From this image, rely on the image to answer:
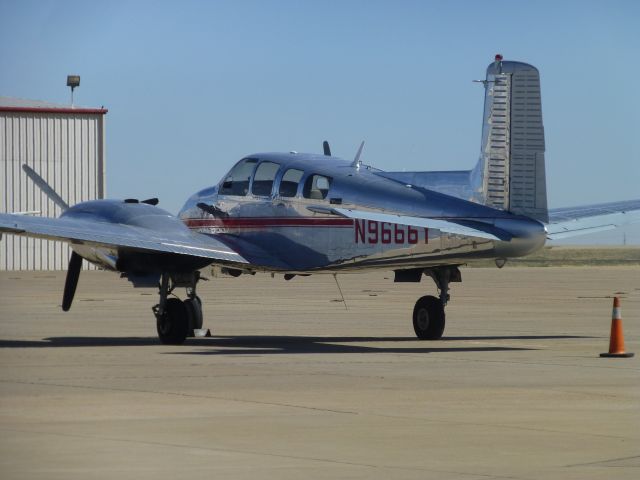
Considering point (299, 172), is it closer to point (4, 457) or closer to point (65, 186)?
point (4, 457)

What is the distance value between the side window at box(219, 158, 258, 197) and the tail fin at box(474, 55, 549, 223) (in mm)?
4256

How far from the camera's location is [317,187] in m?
22.3

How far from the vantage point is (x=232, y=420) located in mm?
13133

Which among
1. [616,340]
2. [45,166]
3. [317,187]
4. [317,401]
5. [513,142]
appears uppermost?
[45,166]

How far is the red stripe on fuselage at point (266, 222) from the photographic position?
21.8 metres

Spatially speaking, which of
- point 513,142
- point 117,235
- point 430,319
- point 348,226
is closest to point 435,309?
point 430,319

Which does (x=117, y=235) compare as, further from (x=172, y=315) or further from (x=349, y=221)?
(x=349, y=221)

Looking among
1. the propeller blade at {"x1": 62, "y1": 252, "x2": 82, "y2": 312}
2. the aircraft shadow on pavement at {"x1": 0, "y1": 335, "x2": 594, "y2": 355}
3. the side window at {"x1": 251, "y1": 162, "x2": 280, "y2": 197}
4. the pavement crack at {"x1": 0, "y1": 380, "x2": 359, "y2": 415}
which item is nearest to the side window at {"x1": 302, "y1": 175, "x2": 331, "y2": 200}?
the side window at {"x1": 251, "y1": 162, "x2": 280, "y2": 197}

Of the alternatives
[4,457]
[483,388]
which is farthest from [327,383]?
[4,457]

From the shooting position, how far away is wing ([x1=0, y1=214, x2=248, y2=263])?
2092cm

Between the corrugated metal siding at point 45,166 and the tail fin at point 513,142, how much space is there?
41209 millimetres

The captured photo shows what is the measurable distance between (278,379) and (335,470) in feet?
21.0

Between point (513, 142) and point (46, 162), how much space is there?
144 feet

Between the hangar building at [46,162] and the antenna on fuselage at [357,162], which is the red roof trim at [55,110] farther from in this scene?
the antenna on fuselage at [357,162]
